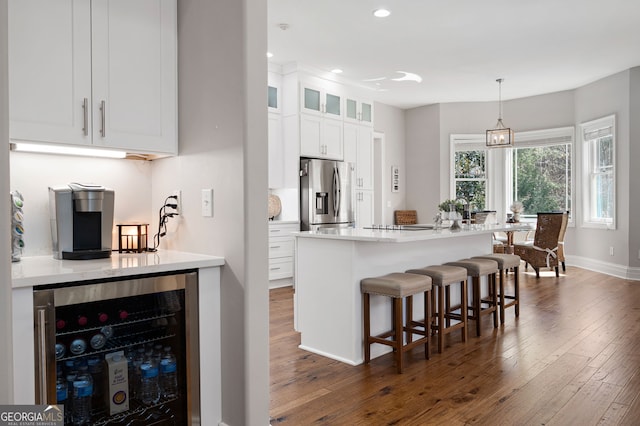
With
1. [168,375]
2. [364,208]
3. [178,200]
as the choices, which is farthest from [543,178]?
[168,375]

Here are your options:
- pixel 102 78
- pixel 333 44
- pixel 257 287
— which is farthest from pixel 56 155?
pixel 333 44

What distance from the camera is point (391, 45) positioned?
211 inches

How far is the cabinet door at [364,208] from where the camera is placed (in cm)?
713

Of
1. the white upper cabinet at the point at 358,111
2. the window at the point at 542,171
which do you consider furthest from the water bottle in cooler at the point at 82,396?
the window at the point at 542,171

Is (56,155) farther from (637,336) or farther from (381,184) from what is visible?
(381,184)

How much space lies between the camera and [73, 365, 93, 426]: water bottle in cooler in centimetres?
165

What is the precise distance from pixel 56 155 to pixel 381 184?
262 inches

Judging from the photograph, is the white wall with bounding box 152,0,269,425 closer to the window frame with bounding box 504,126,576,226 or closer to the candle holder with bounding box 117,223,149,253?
the candle holder with bounding box 117,223,149,253

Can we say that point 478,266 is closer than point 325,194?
Yes

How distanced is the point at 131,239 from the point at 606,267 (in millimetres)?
7002

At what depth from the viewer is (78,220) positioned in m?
1.92

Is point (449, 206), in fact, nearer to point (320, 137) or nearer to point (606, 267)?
point (320, 137)

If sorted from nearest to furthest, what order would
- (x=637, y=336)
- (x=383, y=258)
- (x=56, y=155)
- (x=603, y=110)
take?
(x=56, y=155), (x=383, y=258), (x=637, y=336), (x=603, y=110)

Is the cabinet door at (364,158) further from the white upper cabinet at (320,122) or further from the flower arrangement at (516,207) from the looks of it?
the flower arrangement at (516,207)
